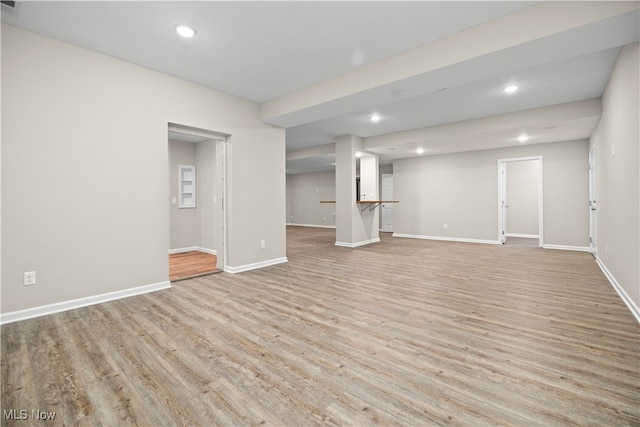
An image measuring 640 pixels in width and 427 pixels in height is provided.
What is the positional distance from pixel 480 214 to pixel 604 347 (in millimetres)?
5929

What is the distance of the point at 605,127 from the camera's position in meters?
4.04

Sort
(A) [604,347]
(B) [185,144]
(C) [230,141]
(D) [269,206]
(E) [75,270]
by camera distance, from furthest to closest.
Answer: (B) [185,144] < (D) [269,206] < (C) [230,141] < (E) [75,270] < (A) [604,347]

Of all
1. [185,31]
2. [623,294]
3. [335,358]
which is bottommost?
[335,358]

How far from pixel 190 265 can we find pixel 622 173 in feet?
19.1

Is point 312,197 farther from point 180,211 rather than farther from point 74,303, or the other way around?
point 74,303

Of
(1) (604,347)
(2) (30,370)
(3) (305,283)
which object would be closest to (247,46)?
(3) (305,283)

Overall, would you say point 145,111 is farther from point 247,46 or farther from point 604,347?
point 604,347

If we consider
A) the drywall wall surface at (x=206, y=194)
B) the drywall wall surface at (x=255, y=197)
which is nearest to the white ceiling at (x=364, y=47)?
the drywall wall surface at (x=255, y=197)

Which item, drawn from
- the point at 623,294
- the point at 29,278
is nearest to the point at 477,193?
the point at 623,294

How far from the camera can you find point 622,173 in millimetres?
3025

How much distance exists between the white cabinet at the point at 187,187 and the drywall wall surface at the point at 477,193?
571 centimetres

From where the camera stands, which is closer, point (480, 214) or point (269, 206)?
point (269, 206)

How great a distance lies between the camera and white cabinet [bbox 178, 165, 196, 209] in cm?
637

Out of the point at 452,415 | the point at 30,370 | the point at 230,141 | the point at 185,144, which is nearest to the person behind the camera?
the point at 452,415
